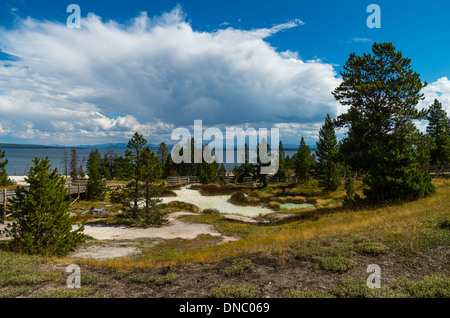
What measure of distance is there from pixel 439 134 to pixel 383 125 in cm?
4685

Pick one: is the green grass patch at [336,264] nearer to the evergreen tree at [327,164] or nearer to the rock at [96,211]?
the rock at [96,211]

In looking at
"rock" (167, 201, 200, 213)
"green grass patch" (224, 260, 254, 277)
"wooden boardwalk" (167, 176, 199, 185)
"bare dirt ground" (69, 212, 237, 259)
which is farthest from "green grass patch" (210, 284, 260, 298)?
"wooden boardwalk" (167, 176, 199, 185)

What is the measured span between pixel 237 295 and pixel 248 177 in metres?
66.5

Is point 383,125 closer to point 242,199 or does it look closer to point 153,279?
point 153,279

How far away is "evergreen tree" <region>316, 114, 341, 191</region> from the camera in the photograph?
1925 inches

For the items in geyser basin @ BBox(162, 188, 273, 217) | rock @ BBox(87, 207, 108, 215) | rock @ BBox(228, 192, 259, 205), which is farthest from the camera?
rock @ BBox(228, 192, 259, 205)

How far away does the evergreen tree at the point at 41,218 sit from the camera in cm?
1252

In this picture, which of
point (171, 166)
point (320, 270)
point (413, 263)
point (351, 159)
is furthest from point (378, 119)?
point (171, 166)

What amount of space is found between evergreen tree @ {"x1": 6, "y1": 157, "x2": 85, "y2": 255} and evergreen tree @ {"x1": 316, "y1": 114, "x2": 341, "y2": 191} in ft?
138

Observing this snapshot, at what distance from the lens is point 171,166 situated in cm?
8750

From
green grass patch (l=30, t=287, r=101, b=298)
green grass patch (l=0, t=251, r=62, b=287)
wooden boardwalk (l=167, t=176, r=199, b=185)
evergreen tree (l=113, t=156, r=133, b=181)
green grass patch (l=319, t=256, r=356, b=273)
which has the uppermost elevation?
evergreen tree (l=113, t=156, r=133, b=181)

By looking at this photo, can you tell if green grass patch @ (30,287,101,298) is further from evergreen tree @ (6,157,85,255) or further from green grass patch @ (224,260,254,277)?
evergreen tree @ (6,157,85,255)

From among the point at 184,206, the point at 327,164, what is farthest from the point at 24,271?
the point at 327,164

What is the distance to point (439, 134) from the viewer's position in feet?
176
